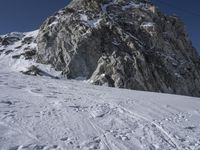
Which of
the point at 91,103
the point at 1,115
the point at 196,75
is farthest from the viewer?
the point at 196,75

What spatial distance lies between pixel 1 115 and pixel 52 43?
52358 mm

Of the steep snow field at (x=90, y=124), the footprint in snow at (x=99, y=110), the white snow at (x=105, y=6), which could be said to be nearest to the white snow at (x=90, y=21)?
the white snow at (x=105, y=6)

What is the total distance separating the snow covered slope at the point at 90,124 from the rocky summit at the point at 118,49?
33.0 m

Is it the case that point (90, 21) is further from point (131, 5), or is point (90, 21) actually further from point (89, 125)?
point (89, 125)

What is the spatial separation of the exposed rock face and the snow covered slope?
33.2 m

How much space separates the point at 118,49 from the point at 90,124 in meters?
45.8

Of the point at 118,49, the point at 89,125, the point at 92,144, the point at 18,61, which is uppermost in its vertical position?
the point at 118,49

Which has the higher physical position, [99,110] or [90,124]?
[99,110]

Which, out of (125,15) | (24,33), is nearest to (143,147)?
(125,15)

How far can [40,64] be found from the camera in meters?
54.1

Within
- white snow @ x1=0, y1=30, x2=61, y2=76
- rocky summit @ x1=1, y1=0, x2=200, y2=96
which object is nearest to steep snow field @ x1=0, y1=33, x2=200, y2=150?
rocky summit @ x1=1, y1=0, x2=200, y2=96

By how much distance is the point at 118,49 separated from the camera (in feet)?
172

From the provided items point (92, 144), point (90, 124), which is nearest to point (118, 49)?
point (90, 124)

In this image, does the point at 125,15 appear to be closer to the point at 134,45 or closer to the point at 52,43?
the point at 134,45
